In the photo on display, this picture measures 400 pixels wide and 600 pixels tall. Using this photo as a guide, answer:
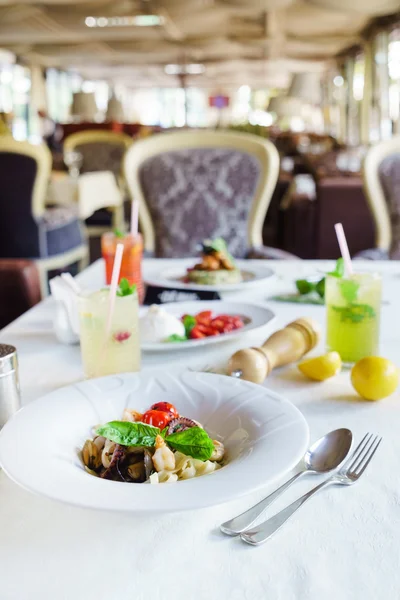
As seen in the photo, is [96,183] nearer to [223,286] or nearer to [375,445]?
[223,286]

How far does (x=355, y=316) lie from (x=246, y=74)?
2342cm

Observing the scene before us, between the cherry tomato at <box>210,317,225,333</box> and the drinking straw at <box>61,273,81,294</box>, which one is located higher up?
the drinking straw at <box>61,273,81,294</box>

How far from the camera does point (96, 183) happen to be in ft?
11.3

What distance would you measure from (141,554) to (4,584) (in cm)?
11

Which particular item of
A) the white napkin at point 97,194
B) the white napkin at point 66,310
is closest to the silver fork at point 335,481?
the white napkin at point 66,310

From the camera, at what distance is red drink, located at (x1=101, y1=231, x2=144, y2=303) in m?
1.42

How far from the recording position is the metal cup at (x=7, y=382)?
0.74m

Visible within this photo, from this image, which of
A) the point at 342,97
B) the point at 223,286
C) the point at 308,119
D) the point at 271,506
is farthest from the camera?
the point at 308,119

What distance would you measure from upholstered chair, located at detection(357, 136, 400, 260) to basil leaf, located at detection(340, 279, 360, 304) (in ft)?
4.62

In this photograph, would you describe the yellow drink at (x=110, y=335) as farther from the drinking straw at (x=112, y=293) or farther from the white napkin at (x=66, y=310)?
the white napkin at (x=66, y=310)

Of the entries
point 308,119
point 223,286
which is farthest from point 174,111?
point 223,286

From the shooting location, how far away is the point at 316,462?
0.70 metres

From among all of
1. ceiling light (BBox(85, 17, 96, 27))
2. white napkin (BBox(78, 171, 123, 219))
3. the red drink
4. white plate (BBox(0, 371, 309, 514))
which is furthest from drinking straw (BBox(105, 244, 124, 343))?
ceiling light (BBox(85, 17, 96, 27))

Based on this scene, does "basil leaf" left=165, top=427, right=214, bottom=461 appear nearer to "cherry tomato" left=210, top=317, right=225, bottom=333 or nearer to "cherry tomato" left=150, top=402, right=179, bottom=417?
"cherry tomato" left=150, top=402, right=179, bottom=417
